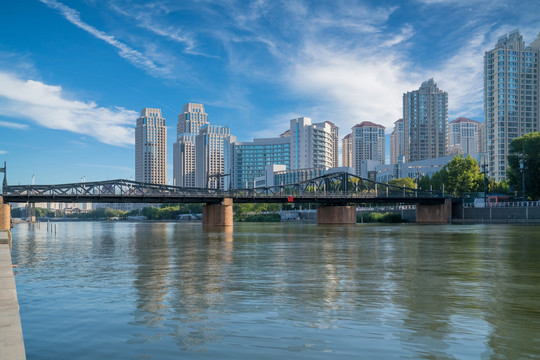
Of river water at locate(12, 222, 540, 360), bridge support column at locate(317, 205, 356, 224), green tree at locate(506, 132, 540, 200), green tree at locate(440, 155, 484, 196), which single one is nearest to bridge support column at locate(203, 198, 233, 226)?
bridge support column at locate(317, 205, 356, 224)

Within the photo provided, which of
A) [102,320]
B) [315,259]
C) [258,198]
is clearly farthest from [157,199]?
[102,320]

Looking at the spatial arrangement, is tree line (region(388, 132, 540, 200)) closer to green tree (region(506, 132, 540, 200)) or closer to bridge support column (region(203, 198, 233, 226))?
green tree (region(506, 132, 540, 200))

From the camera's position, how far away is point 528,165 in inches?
4530

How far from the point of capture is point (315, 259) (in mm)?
33188

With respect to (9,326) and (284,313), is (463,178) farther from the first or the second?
(9,326)

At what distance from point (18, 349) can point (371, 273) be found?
19564mm

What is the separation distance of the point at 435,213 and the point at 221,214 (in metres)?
59.7

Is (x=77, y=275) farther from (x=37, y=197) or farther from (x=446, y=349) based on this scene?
(x=37, y=197)

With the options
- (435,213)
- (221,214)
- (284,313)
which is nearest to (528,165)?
(435,213)

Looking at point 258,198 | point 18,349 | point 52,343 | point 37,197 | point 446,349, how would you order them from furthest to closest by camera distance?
point 258,198 < point 37,197 < point 52,343 < point 446,349 < point 18,349

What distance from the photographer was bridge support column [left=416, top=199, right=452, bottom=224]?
134750mm

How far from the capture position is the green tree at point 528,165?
11325 cm

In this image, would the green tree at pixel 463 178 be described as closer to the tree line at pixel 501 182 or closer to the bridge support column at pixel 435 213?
the tree line at pixel 501 182

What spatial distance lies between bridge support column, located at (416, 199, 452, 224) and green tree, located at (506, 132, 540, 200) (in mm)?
18695
